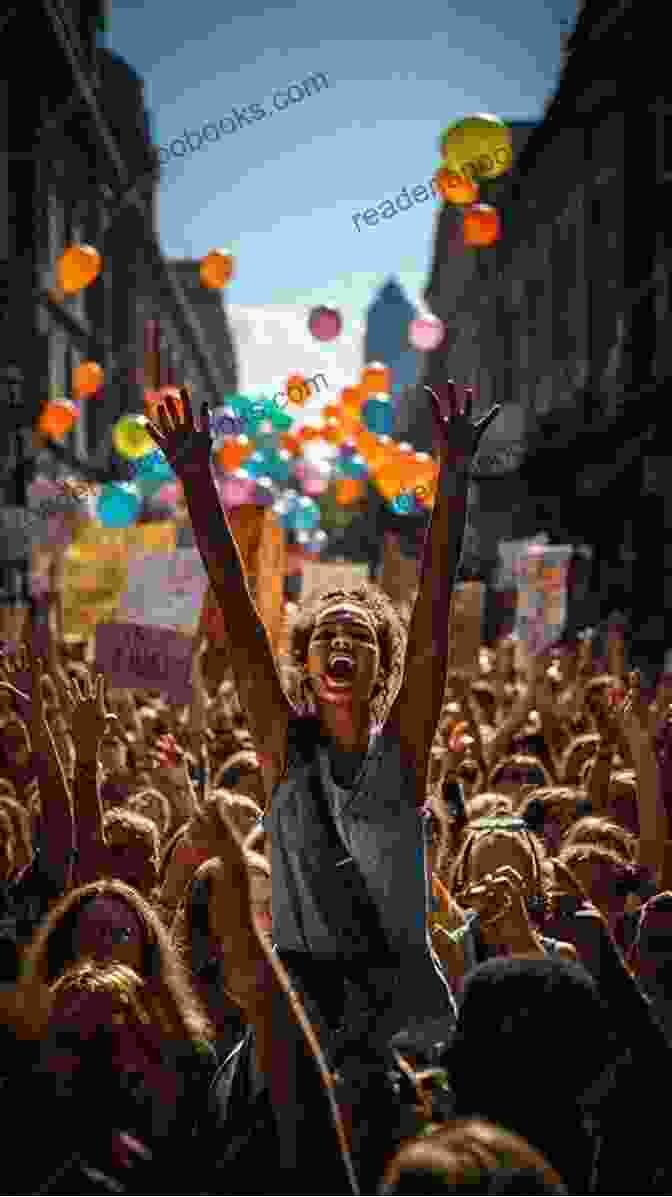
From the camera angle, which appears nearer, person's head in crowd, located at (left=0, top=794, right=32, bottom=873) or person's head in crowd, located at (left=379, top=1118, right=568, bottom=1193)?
person's head in crowd, located at (left=379, top=1118, right=568, bottom=1193)

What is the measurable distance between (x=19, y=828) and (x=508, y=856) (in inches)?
76.0

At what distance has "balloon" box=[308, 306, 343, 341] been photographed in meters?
14.0

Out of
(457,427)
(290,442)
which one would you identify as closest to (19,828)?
(457,427)

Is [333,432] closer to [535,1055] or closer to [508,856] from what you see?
[508,856]

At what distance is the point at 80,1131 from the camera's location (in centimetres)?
213

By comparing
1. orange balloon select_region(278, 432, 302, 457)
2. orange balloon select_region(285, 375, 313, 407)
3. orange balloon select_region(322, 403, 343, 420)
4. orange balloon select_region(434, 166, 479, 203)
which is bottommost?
orange balloon select_region(285, 375, 313, 407)

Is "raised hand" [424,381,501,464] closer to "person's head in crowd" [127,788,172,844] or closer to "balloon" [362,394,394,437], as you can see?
"person's head in crowd" [127,788,172,844]

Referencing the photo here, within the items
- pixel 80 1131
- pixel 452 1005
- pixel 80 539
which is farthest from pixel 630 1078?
pixel 80 539

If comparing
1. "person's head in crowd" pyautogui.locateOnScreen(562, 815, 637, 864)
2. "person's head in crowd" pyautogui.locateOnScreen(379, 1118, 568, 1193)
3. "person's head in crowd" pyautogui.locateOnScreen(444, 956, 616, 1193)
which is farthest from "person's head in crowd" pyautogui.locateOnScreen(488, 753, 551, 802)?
"person's head in crowd" pyautogui.locateOnScreen(379, 1118, 568, 1193)

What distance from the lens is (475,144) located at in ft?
33.0

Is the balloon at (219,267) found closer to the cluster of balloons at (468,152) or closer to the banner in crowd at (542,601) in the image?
the cluster of balloons at (468,152)

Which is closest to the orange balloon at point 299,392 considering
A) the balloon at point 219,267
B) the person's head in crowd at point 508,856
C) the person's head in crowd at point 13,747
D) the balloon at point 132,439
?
the balloon at point 219,267

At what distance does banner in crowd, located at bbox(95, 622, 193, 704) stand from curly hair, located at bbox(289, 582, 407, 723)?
13.3 ft

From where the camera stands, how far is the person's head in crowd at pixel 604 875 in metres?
3.77
